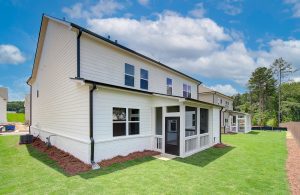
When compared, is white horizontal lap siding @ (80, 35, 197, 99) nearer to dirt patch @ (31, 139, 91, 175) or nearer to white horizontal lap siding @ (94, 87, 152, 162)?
white horizontal lap siding @ (94, 87, 152, 162)

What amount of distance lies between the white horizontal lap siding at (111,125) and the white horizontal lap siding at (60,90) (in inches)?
21.2

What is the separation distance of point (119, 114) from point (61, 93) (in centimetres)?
421

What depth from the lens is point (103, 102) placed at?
8.80m

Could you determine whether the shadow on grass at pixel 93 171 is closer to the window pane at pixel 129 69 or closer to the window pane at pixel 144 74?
the window pane at pixel 129 69

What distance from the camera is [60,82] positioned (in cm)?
1140

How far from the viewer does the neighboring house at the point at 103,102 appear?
862 cm

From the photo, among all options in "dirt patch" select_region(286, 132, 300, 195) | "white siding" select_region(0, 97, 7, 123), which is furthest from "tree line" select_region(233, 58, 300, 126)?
"white siding" select_region(0, 97, 7, 123)

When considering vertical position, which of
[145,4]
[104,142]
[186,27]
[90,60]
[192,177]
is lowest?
[192,177]

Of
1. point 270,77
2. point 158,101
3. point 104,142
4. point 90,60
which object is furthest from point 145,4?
point 270,77

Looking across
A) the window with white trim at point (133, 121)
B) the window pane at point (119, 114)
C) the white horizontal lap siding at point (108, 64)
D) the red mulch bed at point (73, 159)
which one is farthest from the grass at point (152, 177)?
the white horizontal lap siding at point (108, 64)

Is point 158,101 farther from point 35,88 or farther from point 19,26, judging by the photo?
point 19,26

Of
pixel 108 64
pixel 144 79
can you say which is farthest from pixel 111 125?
pixel 144 79

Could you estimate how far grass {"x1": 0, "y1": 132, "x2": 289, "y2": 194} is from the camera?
579cm

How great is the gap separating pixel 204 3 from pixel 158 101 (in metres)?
7.96
